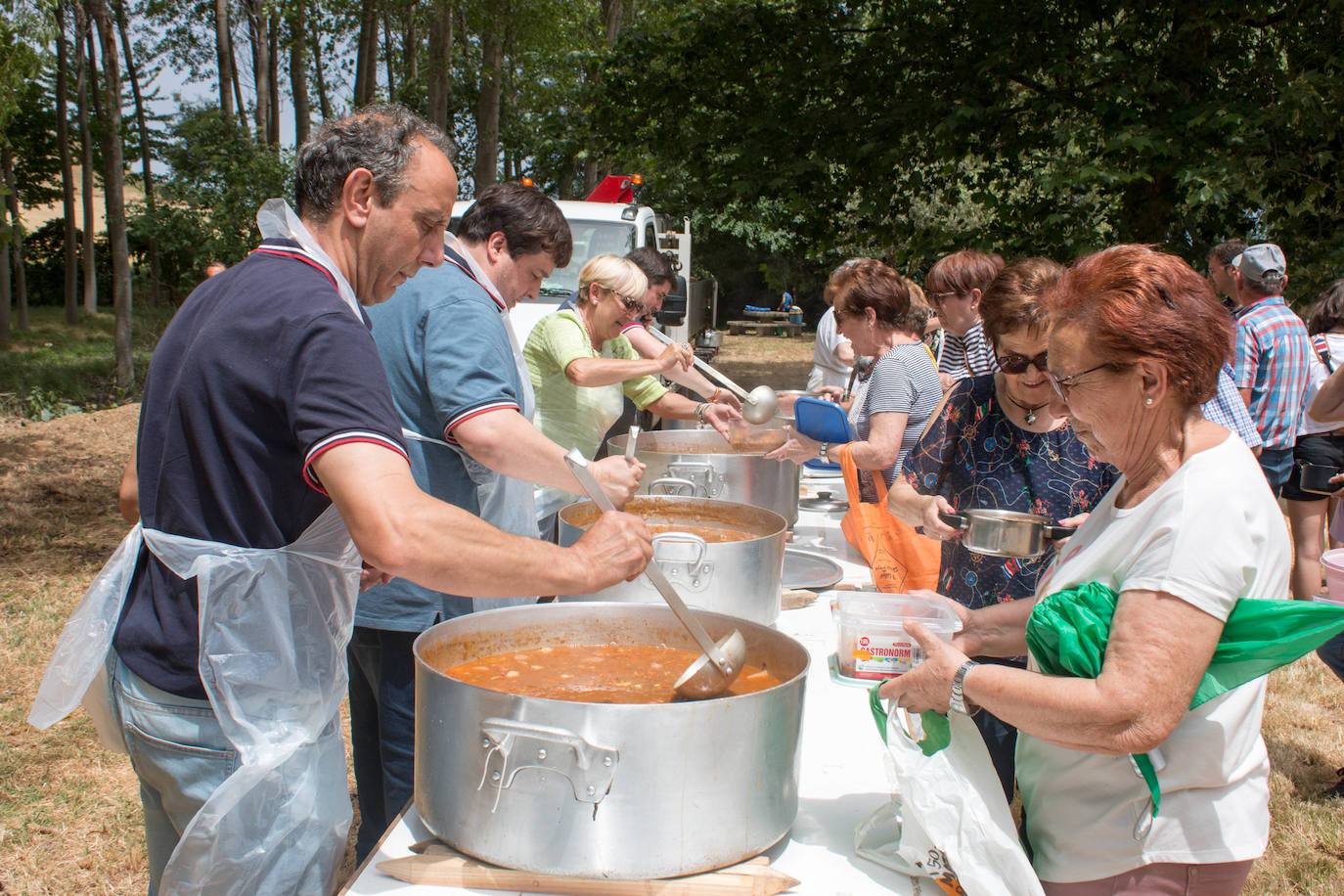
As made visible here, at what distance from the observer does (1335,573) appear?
2012 mm

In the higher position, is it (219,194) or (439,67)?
(439,67)

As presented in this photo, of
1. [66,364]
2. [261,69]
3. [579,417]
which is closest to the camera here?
A: [579,417]

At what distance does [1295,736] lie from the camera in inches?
151

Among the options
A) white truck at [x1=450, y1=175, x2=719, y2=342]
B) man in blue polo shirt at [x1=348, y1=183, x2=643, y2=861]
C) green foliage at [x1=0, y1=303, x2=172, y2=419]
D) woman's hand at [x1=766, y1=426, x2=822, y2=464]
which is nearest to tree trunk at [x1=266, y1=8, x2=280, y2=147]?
green foliage at [x1=0, y1=303, x2=172, y2=419]

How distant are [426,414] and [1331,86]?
687 cm

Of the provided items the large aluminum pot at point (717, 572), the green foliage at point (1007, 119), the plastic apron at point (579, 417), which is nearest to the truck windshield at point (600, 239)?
the green foliage at point (1007, 119)

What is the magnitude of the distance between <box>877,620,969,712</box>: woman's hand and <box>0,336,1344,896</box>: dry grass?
224 centimetres

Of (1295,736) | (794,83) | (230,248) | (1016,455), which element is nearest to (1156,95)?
(794,83)

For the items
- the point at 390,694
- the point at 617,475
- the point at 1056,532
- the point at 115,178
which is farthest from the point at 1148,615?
the point at 115,178

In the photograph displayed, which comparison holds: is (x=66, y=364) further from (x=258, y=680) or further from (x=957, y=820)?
(x=957, y=820)

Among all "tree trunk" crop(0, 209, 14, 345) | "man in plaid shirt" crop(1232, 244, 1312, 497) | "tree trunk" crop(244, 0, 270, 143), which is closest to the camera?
"man in plaid shirt" crop(1232, 244, 1312, 497)

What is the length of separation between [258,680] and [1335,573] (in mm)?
2017

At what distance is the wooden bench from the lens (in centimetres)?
2361

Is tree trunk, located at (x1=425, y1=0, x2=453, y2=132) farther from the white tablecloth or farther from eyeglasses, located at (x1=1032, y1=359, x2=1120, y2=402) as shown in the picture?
eyeglasses, located at (x1=1032, y1=359, x2=1120, y2=402)
